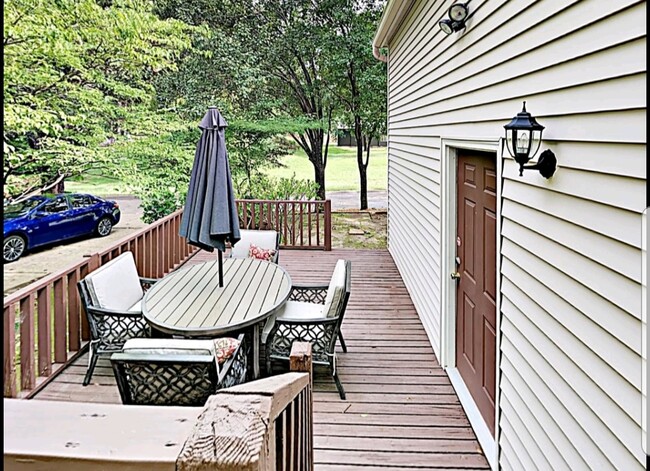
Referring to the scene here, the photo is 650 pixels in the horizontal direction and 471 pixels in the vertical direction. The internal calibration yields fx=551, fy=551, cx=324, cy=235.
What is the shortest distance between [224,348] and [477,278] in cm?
175

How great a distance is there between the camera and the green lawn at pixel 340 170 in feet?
65.9

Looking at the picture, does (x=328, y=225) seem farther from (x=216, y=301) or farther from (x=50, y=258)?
(x=216, y=301)

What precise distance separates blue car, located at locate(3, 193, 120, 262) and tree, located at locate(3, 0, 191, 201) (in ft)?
1.25

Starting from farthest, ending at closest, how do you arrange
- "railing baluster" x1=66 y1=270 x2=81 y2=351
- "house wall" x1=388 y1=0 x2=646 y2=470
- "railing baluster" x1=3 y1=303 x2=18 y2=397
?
"railing baluster" x1=66 y1=270 x2=81 y2=351, "railing baluster" x1=3 y1=303 x2=18 y2=397, "house wall" x1=388 y1=0 x2=646 y2=470

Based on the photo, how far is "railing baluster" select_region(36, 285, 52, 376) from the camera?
3.98 metres

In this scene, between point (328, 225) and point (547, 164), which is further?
point (328, 225)

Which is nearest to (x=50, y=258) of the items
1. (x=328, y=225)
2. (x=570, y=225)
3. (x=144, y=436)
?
(x=328, y=225)

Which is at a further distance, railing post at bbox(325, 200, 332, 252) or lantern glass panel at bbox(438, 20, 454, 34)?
railing post at bbox(325, 200, 332, 252)

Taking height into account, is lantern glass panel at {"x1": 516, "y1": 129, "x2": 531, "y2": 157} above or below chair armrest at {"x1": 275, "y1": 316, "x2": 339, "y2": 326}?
above

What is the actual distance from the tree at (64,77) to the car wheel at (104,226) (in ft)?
5.47

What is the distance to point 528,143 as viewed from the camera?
7.54 ft

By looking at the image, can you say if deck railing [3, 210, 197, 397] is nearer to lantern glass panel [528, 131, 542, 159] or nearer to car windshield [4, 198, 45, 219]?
lantern glass panel [528, 131, 542, 159]

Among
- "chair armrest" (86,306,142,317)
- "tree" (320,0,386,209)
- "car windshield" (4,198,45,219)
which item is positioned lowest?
"chair armrest" (86,306,142,317)

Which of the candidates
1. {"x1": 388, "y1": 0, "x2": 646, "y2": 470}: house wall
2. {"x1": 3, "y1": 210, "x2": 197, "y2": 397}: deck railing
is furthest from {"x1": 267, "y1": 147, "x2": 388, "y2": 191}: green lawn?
{"x1": 388, "y1": 0, "x2": 646, "y2": 470}: house wall
